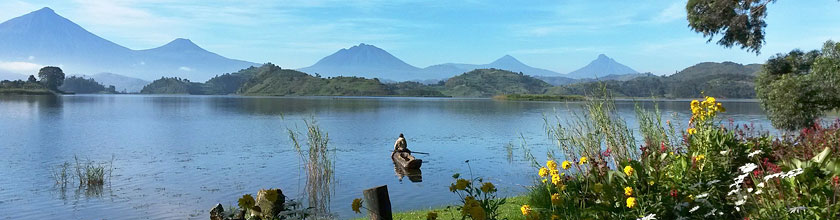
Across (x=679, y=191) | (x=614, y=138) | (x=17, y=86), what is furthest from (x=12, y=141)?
(x=17, y=86)

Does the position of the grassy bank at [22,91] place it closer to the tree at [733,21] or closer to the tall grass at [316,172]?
the tall grass at [316,172]

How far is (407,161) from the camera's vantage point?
86.6 ft

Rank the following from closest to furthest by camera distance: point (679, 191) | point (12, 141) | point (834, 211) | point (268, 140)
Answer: point (834, 211)
point (679, 191)
point (12, 141)
point (268, 140)

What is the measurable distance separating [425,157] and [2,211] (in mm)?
20407

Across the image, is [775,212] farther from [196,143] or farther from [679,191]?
[196,143]

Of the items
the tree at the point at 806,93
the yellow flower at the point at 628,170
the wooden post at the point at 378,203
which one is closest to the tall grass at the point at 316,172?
the wooden post at the point at 378,203

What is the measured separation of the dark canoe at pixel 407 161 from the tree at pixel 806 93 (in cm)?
1880

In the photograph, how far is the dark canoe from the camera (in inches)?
1026

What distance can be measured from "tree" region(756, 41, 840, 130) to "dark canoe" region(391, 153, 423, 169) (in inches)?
740

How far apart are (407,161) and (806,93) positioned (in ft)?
68.8

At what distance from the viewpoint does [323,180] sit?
765 inches

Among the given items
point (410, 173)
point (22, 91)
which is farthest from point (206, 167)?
point (22, 91)

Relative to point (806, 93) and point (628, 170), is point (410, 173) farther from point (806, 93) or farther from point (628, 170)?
point (806, 93)

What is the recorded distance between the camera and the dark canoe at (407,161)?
85.5 ft
